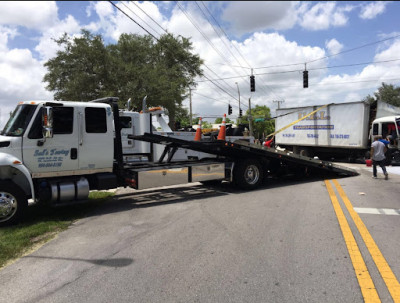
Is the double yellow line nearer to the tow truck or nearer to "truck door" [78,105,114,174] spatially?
the tow truck

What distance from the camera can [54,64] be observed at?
82.4ft

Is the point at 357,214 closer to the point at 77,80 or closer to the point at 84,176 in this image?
the point at 84,176

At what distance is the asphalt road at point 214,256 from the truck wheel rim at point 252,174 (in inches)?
86.3

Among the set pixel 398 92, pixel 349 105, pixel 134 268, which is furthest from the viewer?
pixel 398 92

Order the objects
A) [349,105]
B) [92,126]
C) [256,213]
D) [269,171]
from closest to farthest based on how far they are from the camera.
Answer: [256,213], [92,126], [269,171], [349,105]

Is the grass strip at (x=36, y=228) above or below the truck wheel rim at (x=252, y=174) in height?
below

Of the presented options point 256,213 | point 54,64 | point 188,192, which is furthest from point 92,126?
point 54,64

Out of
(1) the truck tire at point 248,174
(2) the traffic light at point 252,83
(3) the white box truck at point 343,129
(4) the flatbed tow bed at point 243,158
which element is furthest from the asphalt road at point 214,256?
(2) the traffic light at point 252,83

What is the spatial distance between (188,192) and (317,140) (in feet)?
39.6

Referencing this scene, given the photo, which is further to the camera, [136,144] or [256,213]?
[136,144]

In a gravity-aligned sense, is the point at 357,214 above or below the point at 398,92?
below

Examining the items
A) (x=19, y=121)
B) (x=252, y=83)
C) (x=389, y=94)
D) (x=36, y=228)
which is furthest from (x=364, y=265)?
(x=389, y=94)

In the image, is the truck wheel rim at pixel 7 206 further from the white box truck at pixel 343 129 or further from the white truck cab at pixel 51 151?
the white box truck at pixel 343 129

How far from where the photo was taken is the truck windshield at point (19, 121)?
21.2ft
